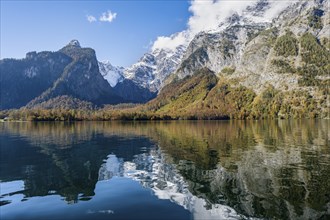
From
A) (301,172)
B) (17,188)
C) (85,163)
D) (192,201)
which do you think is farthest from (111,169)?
(301,172)

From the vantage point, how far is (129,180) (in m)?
39.1

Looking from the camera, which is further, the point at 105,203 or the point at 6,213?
the point at 105,203

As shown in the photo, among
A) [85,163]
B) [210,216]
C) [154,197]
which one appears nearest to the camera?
[210,216]

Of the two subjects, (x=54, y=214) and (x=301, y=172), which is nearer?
(x=54, y=214)

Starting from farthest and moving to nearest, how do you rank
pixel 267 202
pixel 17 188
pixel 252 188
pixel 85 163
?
pixel 85 163 → pixel 17 188 → pixel 252 188 → pixel 267 202

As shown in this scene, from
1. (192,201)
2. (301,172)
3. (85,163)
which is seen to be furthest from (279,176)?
(85,163)

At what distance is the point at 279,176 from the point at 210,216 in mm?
17415

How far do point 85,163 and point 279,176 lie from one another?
30.4 metres

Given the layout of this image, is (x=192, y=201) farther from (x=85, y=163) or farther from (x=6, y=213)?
(x=85, y=163)

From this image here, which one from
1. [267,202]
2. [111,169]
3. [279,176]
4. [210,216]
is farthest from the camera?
[111,169]

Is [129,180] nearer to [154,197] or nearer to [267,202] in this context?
[154,197]

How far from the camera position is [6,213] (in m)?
26.1

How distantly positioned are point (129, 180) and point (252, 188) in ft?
49.8

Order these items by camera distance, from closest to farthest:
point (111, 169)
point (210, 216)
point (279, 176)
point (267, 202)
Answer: point (210, 216), point (267, 202), point (279, 176), point (111, 169)
